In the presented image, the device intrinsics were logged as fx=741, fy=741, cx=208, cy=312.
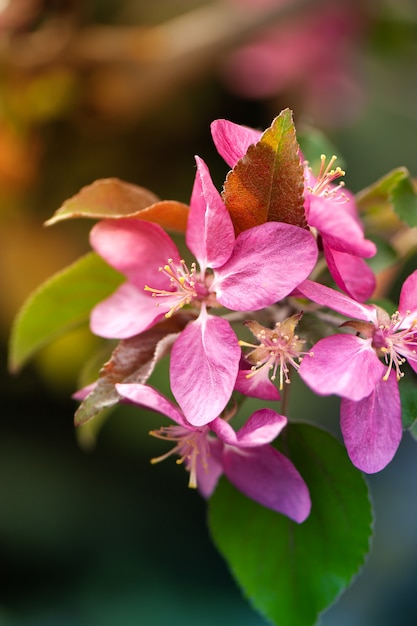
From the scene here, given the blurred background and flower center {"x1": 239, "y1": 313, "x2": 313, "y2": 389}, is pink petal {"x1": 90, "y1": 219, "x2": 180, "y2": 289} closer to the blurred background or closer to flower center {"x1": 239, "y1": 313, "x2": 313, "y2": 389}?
flower center {"x1": 239, "y1": 313, "x2": 313, "y2": 389}

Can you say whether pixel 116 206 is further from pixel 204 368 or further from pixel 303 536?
pixel 303 536

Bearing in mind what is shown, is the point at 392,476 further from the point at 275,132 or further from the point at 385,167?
the point at 275,132

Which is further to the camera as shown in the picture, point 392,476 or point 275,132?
point 392,476

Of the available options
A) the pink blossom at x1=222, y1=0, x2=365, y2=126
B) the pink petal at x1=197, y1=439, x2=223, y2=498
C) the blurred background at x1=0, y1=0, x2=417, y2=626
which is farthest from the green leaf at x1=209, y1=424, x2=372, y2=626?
the pink blossom at x1=222, y1=0, x2=365, y2=126

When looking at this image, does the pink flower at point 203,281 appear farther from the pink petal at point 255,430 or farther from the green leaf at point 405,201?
the green leaf at point 405,201

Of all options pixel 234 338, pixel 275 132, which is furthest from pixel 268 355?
pixel 275 132

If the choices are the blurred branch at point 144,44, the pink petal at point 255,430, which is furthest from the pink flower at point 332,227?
the blurred branch at point 144,44
